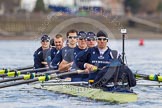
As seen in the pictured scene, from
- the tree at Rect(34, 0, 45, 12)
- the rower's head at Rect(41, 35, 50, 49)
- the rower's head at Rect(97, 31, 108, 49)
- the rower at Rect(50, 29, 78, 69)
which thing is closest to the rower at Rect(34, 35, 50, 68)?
the rower's head at Rect(41, 35, 50, 49)

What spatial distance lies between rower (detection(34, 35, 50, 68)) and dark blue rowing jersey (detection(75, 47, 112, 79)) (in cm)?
359

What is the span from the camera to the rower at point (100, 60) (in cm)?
1948

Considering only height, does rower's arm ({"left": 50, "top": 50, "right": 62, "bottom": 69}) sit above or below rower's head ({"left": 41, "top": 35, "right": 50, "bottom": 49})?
below

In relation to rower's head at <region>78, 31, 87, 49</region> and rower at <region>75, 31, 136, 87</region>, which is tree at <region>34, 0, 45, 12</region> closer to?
rower's head at <region>78, 31, 87, 49</region>

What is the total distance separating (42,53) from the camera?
24.6 metres

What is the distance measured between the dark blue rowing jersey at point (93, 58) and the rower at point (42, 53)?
3590 millimetres

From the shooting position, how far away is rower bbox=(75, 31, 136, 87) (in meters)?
19.5

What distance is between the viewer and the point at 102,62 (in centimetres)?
2014

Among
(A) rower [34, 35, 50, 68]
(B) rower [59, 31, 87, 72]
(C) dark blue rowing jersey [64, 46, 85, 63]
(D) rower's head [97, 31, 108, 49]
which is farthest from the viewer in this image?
(A) rower [34, 35, 50, 68]

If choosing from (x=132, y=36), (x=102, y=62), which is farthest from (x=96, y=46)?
(x=132, y=36)

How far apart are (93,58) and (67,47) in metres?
2.87

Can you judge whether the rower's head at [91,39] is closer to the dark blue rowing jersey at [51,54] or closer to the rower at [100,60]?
the rower at [100,60]

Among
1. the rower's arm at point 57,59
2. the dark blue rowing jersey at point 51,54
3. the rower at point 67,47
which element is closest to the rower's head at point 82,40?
the rower at point 67,47

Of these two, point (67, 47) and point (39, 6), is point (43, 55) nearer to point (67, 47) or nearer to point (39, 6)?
point (67, 47)
